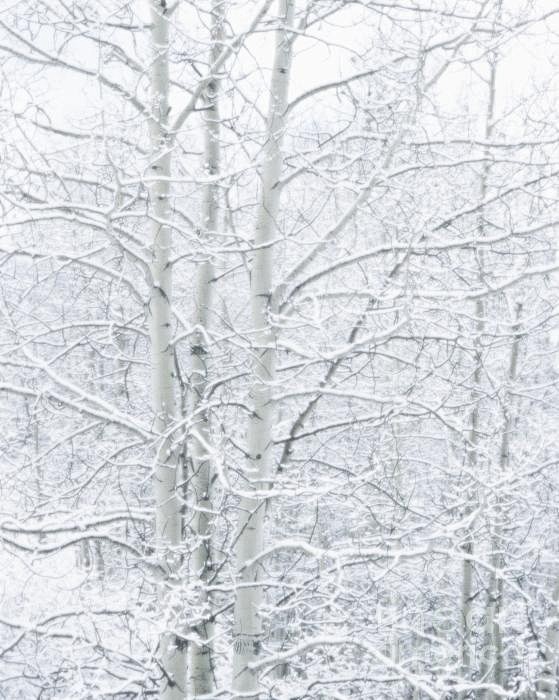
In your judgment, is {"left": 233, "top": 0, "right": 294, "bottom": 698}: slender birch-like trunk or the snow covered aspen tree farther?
the snow covered aspen tree

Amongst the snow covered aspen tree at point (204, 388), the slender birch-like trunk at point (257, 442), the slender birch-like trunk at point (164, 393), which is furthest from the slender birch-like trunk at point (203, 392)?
the slender birch-like trunk at point (257, 442)

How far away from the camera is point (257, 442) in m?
4.29

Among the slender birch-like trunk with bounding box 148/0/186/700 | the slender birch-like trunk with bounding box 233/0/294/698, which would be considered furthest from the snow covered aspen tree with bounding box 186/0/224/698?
the slender birch-like trunk with bounding box 233/0/294/698

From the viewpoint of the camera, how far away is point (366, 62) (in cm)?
406

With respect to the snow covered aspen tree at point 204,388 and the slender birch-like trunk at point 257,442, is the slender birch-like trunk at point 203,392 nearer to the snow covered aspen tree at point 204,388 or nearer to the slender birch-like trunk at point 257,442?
the snow covered aspen tree at point 204,388

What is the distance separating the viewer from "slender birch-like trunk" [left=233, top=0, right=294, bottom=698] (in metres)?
4.18

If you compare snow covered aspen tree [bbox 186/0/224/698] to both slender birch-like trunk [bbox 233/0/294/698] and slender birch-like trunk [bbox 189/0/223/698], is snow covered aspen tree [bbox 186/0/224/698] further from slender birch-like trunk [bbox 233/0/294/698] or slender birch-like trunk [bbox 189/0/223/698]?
slender birch-like trunk [bbox 233/0/294/698]

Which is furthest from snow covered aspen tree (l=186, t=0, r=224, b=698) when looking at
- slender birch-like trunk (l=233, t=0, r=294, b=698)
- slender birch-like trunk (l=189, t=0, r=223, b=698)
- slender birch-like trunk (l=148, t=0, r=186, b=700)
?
slender birch-like trunk (l=233, t=0, r=294, b=698)

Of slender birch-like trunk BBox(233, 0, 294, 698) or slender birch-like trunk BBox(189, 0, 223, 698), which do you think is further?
slender birch-like trunk BBox(189, 0, 223, 698)

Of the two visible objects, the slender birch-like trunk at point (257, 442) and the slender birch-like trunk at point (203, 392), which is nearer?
the slender birch-like trunk at point (257, 442)

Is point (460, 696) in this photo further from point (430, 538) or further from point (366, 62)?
point (366, 62)

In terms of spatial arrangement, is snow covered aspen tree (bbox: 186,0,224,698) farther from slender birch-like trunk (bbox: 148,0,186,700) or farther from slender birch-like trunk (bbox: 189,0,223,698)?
slender birch-like trunk (bbox: 148,0,186,700)

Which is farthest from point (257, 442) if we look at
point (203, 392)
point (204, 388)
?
point (204, 388)

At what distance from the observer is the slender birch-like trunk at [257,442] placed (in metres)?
4.18
